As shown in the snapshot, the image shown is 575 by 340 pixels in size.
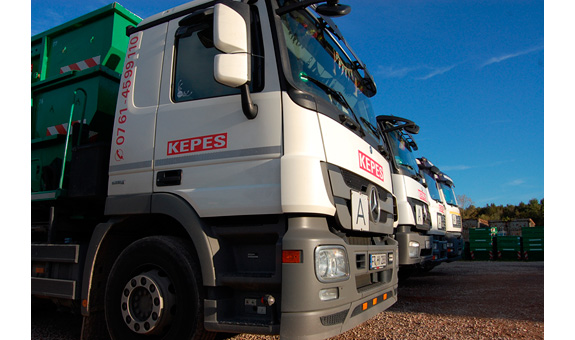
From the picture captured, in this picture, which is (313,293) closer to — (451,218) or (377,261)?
(377,261)

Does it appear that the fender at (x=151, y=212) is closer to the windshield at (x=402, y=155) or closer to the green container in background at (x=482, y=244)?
the windshield at (x=402, y=155)

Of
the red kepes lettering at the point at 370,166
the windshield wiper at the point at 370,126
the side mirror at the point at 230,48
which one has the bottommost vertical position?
the red kepes lettering at the point at 370,166

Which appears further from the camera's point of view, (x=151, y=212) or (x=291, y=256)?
(x=151, y=212)

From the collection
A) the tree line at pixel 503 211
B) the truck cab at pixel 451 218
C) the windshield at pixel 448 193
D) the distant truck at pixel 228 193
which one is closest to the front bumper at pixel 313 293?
the distant truck at pixel 228 193

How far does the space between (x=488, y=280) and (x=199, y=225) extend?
8847 millimetres

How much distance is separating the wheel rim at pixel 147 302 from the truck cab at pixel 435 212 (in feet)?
19.1

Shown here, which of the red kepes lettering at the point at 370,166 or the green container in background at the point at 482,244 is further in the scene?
the green container in background at the point at 482,244

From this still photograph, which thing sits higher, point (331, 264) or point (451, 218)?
point (451, 218)

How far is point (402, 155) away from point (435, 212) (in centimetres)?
209

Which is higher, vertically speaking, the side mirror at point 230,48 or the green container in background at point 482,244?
the side mirror at point 230,48

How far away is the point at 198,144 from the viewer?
10.4 feet

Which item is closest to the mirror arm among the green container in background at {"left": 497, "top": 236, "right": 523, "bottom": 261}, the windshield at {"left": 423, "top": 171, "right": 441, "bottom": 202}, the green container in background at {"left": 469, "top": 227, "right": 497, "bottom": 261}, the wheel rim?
the wheel rim

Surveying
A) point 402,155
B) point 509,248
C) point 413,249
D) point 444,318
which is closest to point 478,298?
point 413,249

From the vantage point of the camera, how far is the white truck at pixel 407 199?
20.6ft
